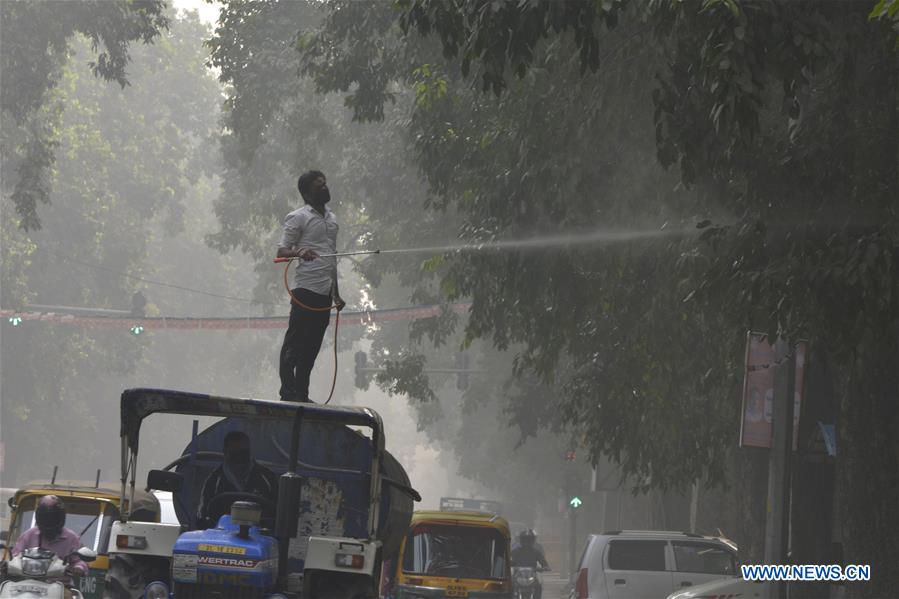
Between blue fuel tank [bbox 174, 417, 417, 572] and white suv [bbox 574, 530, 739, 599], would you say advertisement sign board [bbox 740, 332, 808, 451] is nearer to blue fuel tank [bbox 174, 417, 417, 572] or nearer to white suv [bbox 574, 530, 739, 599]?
white suv [bbox 574, 530, 739, 599]

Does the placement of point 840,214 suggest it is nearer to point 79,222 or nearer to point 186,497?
point 186,497

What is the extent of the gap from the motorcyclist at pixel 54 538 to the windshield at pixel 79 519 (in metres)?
4.85

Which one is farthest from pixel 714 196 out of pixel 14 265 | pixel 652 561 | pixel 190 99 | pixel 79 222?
pixel 190 99

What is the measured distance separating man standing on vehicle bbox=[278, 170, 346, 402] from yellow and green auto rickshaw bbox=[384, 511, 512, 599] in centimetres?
1025

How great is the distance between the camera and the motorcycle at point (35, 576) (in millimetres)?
11336

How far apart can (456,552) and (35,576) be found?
12.1 meters

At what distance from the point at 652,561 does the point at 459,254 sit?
4768 millimetres

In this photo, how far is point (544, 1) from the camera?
12.7 meters

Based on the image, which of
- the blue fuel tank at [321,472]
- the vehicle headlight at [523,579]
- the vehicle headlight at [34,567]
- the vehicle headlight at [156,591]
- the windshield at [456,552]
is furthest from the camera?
the vehicle headlight at [523,579]

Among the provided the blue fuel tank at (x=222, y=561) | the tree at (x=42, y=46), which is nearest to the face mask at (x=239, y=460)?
the blue fuel tank at (x=222, y=561)

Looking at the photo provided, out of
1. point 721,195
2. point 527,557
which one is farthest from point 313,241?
point 527,557

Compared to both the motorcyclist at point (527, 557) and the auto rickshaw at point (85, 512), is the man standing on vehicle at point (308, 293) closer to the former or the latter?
the auto rickshaw at point (85, 512)

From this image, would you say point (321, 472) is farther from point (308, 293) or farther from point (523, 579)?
point (523, 579)

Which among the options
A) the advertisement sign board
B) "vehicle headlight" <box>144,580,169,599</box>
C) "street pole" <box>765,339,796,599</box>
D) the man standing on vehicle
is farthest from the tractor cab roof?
the advertisement sign board
